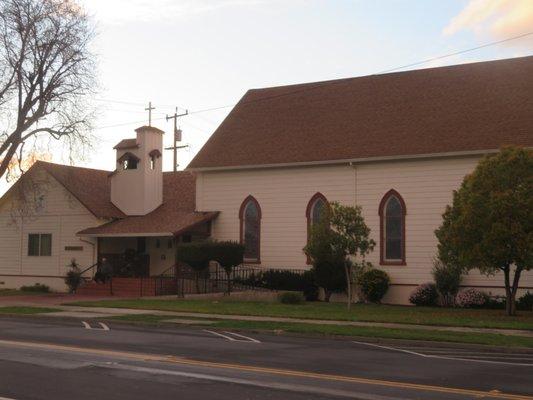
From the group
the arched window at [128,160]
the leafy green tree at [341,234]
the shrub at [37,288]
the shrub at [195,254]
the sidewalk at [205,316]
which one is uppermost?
the arched window at [128,160]

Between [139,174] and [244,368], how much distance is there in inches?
1181

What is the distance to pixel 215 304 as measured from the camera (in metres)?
29.2

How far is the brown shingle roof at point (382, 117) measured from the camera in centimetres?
3195

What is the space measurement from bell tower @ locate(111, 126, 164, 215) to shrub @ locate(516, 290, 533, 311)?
20.6 m

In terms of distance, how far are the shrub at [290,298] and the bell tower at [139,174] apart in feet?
41.3

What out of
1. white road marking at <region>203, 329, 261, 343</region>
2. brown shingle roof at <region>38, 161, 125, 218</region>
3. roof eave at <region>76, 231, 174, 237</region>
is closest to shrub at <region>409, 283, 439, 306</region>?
roof eave at <region>76, 231, 174, 237</region>

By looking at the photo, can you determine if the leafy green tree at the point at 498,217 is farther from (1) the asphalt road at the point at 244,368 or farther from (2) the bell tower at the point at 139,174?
(2) the bell tower at the point at 139,174

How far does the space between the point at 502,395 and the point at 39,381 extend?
6.58 metres

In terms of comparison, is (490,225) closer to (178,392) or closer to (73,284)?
(178,392)

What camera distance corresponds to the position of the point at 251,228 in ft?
121

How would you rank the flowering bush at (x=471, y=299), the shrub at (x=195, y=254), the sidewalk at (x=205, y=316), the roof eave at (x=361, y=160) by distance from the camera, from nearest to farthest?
the sidewalk at (x=205, y=316), the flowering bush at (x=471, y=299), the roof eave at (x=361, y=160), the shrub at (x=195, y=254)

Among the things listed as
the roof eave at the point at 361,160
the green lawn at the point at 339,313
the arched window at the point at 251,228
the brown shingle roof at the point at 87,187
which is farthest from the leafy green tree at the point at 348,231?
the brown shingle roof at the point at 87,187

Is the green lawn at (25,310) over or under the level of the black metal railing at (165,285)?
under

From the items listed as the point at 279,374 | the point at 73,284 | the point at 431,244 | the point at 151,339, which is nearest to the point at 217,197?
the point at 73,284
